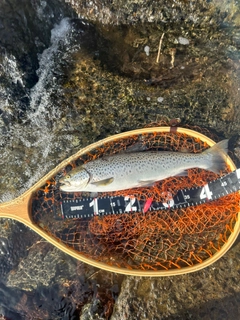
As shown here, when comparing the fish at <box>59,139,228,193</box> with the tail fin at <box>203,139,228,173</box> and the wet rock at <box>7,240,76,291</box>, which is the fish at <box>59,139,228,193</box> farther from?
the wet rock at <box>7,240,76,291</box>

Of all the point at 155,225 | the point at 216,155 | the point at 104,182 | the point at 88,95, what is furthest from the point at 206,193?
the point at 88,95

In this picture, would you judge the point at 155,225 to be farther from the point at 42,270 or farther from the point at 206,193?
the point at 42,270

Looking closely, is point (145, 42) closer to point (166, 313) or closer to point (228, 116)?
point (228, 116)

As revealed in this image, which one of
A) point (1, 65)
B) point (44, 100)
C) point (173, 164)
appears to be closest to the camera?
point (173, 164)

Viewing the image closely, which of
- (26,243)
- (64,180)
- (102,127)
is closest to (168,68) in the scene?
(102,127)

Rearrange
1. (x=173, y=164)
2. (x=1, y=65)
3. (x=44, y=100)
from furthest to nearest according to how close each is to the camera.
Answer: (x=44, y=100), (x=1, y=65), (x=173, y=164)

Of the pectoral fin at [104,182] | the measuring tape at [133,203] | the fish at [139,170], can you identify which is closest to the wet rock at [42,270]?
the measuring tape at [133,203]

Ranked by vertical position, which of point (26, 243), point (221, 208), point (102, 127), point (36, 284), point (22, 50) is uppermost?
point (22, 50)
